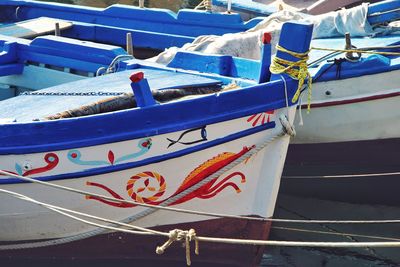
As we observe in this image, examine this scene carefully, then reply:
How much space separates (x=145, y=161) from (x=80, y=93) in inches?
36.6

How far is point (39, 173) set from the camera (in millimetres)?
5938

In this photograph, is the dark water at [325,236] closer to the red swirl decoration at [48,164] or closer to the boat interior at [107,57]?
the red swirl decoration at [48,164]

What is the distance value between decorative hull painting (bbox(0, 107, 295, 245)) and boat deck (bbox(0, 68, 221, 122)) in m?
0.39

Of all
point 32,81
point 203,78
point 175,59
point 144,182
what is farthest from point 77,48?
point 144,182

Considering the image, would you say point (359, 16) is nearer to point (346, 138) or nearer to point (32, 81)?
point (346, 138)

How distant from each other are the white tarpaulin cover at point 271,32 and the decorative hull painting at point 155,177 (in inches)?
74.3

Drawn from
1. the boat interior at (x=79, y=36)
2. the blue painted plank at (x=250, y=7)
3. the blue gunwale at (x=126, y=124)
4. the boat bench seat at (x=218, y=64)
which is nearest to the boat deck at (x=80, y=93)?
the blue gunwale at (x=126, y=124)

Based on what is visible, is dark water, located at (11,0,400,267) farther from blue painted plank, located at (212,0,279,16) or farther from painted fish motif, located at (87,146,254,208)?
blue painted plank, located at (212,0,279,16)

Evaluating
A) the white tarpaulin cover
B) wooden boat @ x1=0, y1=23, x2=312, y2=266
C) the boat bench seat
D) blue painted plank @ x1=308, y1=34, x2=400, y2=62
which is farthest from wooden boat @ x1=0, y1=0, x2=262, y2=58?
wooden boat @ x1=0, y1=23, x2=312, y2=266

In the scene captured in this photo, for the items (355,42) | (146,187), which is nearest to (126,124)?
(146,187)

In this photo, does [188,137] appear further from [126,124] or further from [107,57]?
[107,57]

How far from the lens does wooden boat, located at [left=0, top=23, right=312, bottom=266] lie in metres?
5.79

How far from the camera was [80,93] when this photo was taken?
20.8 ft

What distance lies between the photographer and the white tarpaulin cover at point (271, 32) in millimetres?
7988
